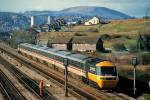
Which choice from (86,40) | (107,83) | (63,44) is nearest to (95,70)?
(107,83)

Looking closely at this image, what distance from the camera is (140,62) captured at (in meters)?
60.1

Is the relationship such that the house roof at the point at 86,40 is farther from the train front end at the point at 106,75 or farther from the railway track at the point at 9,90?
the train front end at the point at 106,75

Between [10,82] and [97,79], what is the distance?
46.8ft

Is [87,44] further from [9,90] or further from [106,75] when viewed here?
[106,75]

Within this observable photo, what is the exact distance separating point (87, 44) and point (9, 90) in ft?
211

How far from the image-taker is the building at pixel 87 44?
100588 millimetres

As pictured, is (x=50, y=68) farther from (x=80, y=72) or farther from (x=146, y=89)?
(x=146, y=89)

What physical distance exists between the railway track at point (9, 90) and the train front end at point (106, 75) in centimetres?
722

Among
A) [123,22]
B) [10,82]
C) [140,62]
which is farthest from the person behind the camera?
[123,22]

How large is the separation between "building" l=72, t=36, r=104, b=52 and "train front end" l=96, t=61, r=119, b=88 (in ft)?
214

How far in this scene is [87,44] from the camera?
101750 millimetres

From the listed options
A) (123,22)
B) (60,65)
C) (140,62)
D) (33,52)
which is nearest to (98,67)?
(60,65)

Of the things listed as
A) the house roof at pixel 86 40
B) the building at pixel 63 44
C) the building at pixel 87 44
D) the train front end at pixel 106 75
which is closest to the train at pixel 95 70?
the train front end at pixel 106 75

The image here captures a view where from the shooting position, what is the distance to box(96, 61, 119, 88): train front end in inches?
1336
